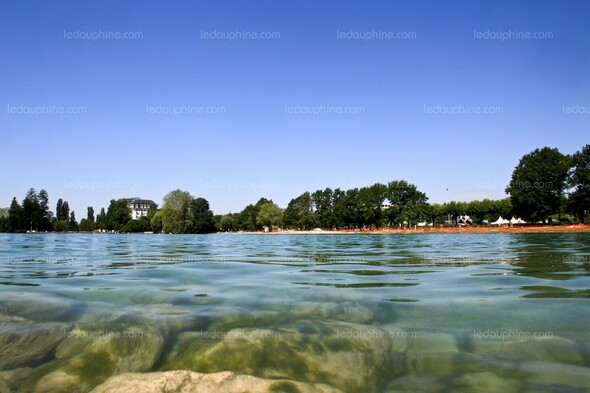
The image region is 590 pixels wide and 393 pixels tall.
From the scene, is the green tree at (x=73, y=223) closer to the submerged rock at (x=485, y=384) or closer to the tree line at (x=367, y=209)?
the tree line at (x=367, y=209)

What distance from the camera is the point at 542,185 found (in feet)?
256

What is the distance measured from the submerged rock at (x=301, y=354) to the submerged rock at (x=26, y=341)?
1.45 metres

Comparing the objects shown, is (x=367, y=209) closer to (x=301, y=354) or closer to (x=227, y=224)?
(x=227, y=224)

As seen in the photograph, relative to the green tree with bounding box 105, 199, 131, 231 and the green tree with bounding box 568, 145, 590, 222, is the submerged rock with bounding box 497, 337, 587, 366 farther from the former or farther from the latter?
the green tree with bounding box 105, 199, 131, 231

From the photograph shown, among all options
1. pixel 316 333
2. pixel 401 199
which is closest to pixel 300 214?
pixel 401 199

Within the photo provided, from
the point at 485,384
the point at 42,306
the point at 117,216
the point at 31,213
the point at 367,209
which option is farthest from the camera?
the point at 117,216

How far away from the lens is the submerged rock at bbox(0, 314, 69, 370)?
422cm

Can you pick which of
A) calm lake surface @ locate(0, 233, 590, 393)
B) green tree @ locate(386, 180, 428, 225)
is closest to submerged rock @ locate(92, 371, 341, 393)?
calm lake surface @ locate(0, 233, 590, 393)

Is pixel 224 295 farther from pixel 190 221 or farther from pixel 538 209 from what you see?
pixel 190 221

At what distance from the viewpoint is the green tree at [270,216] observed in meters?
142

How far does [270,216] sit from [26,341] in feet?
455

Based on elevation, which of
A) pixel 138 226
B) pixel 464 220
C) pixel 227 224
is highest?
pixel 464 220

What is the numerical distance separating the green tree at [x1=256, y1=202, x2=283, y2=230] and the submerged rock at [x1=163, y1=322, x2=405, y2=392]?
135457mm

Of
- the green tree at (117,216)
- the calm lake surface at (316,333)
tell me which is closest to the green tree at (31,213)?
the green tree at (117,216)
